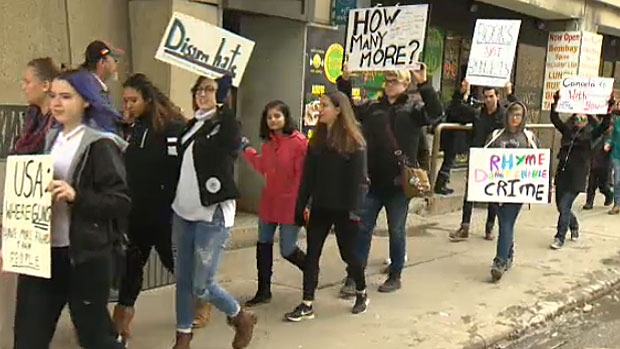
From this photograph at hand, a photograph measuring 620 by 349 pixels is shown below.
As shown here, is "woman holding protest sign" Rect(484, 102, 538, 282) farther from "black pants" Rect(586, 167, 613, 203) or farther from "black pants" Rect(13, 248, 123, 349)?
"black pants" Rect(586, 167, 613, 203)

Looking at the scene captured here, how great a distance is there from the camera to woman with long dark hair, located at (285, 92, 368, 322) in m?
5.46

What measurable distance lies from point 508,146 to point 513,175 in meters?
0.29

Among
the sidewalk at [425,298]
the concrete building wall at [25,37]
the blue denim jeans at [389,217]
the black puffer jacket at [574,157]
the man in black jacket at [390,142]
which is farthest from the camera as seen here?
the black puffer jacket at [574,157]

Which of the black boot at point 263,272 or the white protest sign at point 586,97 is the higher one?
the white protest sign at point 586,97

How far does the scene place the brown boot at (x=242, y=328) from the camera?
484cm

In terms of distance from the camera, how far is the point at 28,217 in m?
3.45

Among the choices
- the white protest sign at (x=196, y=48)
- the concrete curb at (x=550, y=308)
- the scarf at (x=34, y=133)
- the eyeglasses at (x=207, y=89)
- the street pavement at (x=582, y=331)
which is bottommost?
the street pavement at (x=582, y=331)

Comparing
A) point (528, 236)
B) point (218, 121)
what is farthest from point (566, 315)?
point (218, 121)

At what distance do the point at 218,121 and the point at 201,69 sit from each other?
16.1 inches

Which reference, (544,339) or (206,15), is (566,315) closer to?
(544,339)

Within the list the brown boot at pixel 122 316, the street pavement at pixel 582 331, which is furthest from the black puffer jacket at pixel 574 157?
the brown boot at pixel 122 316

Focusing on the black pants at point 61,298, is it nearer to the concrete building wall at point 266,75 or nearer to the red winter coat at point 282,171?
the red winter coat at point 282,171

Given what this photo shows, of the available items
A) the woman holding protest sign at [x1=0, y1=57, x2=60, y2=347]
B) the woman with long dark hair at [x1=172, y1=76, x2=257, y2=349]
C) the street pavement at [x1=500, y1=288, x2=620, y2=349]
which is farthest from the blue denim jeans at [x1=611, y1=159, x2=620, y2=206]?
the woman holding protest sign at [x1=0, y1=57, x2=60, y2=347]

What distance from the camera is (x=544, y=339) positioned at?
236 inches
